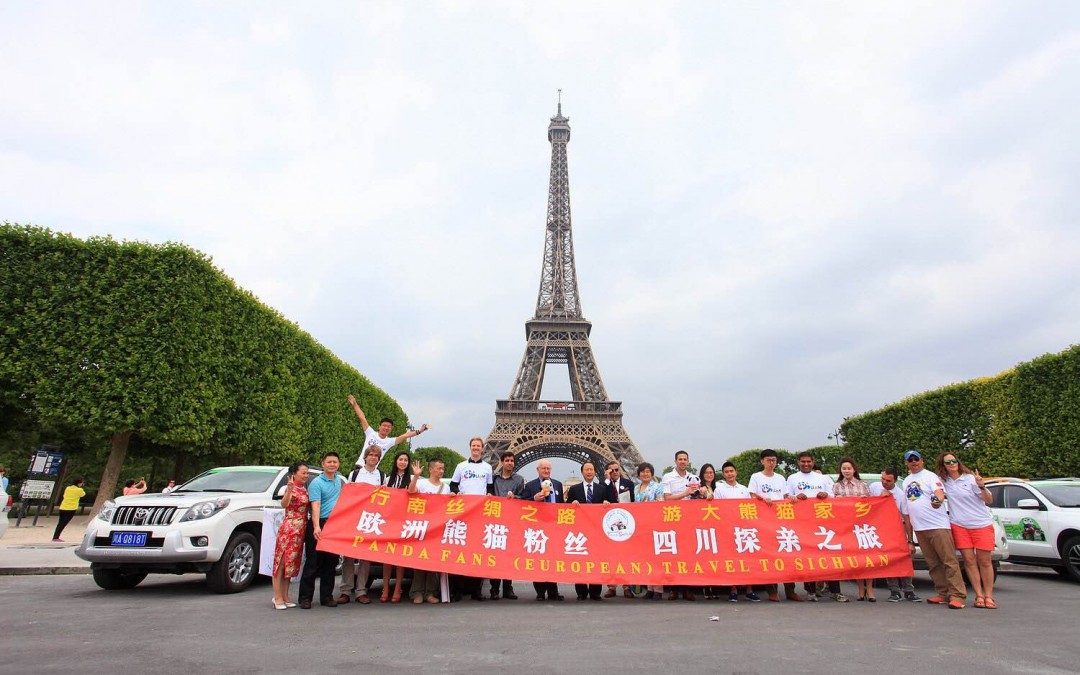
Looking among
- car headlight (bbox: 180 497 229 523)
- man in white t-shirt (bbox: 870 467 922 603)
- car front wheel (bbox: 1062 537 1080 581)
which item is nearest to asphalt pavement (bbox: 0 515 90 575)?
car headlight (bbox: 180 497 229 523)

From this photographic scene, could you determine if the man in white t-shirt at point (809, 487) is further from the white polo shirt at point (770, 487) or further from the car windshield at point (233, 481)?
the car windshield at point (233, 481)

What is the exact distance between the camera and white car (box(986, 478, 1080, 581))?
10.3 meters

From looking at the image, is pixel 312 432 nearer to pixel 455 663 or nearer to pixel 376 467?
pixel 376 467

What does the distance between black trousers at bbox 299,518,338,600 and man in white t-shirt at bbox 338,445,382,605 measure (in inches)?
11.0

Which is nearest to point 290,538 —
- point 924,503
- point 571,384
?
point 924,503

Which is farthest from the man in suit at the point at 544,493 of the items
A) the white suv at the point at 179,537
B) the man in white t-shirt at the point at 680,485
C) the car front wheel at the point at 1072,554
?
the car front wheel at the point at 1072,554

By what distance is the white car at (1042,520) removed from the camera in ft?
33.8

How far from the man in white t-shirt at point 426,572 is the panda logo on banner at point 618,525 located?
228 centimetres

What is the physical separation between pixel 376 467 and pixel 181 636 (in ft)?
10.8

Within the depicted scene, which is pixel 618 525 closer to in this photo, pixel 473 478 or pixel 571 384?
pixel 473 478

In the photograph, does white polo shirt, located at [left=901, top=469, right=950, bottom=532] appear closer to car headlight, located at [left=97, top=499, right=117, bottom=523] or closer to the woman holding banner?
the woman holding banner

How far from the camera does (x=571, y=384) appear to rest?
6025 centimetres

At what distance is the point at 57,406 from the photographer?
62.0ft

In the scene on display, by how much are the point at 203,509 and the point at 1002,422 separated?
25875 mm
